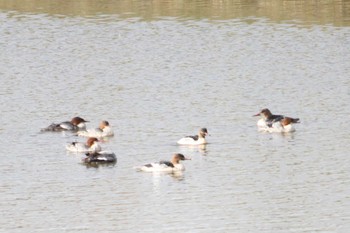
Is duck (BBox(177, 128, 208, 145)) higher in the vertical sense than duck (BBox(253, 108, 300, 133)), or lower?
higher

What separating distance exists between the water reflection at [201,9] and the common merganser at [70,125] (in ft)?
58.9

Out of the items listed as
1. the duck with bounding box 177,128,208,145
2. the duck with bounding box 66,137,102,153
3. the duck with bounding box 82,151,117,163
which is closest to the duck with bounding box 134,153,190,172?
the duck with bounding box 82,151,117,163

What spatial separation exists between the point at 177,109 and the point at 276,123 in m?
3.15

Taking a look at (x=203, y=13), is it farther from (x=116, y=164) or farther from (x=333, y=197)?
(x=333, y=197)

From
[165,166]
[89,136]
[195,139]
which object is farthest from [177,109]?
[165,166]

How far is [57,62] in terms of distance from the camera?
41031 millimetres

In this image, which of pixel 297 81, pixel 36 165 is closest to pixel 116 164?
pixel 36 165

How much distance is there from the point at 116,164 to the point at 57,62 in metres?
14.1

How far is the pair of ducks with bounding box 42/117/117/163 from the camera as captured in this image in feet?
90.0

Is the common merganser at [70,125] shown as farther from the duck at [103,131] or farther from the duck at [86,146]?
the duck at [86,146]

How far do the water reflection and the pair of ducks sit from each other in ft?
59.6

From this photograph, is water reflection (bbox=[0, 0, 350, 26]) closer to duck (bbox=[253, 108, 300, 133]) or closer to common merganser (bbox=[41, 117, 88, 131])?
duck (bbox=[253, 108, 300, 133])

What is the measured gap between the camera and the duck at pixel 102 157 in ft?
89.6

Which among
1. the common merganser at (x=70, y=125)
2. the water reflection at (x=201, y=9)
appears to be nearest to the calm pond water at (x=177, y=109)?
the water reflection at (x=201, y=9)
